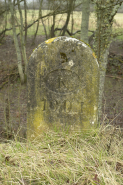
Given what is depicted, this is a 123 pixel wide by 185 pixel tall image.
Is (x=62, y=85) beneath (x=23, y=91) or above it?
above

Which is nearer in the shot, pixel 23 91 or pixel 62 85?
pixel 62 85

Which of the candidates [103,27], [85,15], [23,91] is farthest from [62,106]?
[23,91]

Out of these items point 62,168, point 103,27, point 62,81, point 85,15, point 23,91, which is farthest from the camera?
point 23,91

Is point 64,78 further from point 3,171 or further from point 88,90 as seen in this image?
point 3,171

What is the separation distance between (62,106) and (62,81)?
42 cm

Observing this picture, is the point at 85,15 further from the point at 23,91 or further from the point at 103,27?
the point at 23,91

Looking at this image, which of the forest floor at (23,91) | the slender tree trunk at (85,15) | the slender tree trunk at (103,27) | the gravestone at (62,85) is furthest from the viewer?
the forest floor at (23,91)

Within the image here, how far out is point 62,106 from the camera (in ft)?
9.75

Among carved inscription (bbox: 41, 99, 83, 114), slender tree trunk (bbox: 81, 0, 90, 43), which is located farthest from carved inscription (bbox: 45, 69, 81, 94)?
slender tree trunk (bbox: 81, 0, 90, 43)

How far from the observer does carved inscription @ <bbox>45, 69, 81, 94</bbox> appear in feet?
9.16

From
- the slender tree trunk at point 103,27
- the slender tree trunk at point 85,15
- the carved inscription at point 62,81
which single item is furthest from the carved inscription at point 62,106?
the slender tree trunk at point 85,15

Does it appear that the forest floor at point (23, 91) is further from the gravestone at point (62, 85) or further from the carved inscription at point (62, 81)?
the carved inscription at point (62, 81)

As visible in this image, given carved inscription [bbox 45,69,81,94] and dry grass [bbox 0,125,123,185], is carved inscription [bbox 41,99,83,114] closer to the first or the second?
carved inscription [bbox 45,69,81,94]

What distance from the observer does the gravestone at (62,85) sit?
2.68 m
